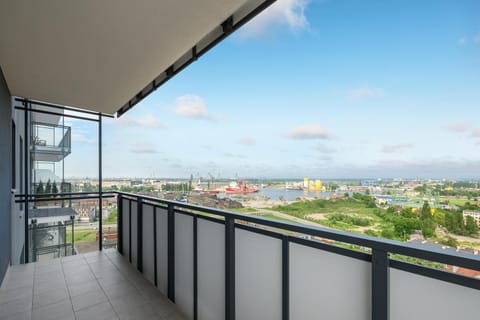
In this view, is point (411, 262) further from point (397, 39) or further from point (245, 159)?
point (245, 159)

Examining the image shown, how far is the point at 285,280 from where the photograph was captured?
4.77 feet

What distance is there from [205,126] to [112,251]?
10886 mm

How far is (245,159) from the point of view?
1068cm

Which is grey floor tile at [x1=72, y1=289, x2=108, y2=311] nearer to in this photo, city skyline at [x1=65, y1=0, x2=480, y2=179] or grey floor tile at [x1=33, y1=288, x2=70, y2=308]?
grey floor tile at [x1=33, y1=288, x2=70, y2=308]

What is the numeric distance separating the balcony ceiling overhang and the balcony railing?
1.69 metres

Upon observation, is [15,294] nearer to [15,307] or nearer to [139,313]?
[15,307]

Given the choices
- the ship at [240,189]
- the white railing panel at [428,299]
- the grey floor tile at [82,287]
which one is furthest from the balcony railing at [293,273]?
the ship at [240,189]

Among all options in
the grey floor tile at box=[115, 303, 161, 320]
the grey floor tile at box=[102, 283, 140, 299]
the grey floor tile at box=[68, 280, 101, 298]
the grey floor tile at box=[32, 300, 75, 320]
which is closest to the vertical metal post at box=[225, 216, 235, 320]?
the grey floor tile at box=[115, 303, 161, 320]

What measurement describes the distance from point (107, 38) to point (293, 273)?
260 centimetres

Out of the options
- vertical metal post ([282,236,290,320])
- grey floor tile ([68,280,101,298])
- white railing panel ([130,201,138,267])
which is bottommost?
grey floor tile ([68,280,101,298])

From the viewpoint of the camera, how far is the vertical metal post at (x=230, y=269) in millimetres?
1871

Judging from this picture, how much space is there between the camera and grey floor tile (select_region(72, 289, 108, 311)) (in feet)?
8.87

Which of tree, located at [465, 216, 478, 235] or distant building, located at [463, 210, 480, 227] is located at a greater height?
distant building, located at [463, 210, 480, 227]

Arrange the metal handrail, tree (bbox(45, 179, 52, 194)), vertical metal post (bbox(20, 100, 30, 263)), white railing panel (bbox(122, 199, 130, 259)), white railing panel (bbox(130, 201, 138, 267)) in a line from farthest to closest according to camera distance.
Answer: tree (bbox(45, 179, 52, 194)), vertical metal post (bbox(20, 100, 30, 263)), white railing panel (bbox(122, 199, 130, 259)), white railing panel (bbox(130, 201, 138, 267)), the metal handrail
